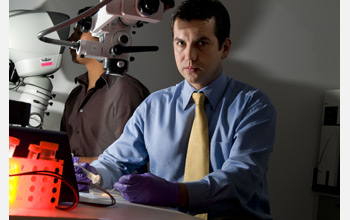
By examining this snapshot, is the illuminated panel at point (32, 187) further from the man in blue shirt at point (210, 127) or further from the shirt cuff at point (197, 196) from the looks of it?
the man in blue shirt at point (210, 127)

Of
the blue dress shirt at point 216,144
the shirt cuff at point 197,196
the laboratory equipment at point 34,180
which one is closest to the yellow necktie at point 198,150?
the blue dress shirt at point 216,144

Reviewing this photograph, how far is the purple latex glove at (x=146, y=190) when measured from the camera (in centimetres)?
107

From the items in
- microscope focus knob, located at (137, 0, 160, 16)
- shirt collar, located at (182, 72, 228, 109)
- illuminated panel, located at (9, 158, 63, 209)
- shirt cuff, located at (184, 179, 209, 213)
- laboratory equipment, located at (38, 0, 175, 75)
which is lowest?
shirt cuff, located at (184, 179, 209, 213)

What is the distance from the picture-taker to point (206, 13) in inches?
A: 69.2

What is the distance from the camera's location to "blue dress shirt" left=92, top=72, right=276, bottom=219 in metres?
1.33

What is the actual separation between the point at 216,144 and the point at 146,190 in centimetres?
56

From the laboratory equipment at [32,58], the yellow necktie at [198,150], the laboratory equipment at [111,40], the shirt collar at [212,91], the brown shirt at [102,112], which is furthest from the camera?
the brown shirt at [102,112]

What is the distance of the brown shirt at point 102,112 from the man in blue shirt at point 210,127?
0.45 m

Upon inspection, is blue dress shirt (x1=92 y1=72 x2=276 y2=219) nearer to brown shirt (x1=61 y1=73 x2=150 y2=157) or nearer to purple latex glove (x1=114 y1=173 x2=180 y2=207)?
purple latex glove (x1=114 y1=173 x2=180 y2=207)

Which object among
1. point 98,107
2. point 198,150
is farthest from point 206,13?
point 98,107

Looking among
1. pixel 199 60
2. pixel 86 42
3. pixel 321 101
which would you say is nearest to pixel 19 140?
pixel 86 42

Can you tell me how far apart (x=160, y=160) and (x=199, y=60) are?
1.46 ft

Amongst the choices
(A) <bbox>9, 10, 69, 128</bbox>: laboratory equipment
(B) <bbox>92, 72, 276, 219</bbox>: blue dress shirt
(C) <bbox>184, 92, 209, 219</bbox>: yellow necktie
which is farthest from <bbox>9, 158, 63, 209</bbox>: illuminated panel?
(A) <bbox>9, 10, 69, 128</bbox>: laboratory equipment
